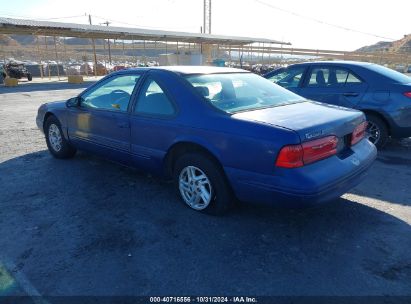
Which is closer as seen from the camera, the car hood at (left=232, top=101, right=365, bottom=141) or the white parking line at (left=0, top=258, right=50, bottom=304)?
the white parking line at (left=0, top=258, right=50, bottom=304)

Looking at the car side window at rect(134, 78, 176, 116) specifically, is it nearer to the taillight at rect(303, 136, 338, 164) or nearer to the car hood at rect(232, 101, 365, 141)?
the car hood at rect(232, 101, 365, 141)

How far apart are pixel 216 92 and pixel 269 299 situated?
2078mm

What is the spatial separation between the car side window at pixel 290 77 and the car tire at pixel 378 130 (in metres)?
1.47

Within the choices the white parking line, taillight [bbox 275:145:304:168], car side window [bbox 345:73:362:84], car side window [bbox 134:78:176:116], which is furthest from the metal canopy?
taillight [bbox 275:145:304:168]

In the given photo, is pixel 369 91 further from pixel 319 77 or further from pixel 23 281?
pixel 23 281

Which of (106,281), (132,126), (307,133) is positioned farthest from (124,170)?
(307,133)

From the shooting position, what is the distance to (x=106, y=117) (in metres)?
4.30

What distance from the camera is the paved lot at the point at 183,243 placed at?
100 inches

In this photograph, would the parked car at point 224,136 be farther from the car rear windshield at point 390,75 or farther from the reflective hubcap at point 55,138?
the car rear windshield at point 390,75

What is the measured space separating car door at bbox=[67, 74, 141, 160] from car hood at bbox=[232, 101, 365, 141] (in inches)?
62.0

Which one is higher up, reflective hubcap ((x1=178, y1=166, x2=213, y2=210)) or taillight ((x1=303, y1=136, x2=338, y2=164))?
taillight ((x1=303, y1=136, x2=338, y2=164))

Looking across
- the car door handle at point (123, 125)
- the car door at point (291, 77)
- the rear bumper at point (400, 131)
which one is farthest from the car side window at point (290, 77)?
the car door handle at point (123, 125)

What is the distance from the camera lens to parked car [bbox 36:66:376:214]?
2852 millimetres

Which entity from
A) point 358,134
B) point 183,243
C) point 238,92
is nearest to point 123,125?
point 238,92
